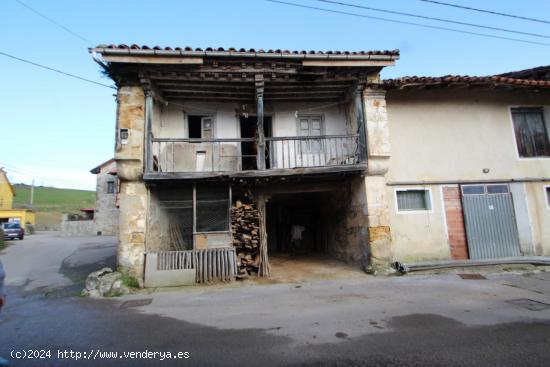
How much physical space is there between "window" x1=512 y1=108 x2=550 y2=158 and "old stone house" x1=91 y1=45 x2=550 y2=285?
56 mm

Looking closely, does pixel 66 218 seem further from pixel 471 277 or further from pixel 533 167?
pixel 533 167

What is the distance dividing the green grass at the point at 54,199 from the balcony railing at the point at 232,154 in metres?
45.7

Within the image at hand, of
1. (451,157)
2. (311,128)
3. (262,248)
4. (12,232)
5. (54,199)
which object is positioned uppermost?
(54,199)

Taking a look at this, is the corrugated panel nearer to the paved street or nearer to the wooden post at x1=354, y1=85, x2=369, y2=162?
the paved street

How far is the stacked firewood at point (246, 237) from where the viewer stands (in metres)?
8.17

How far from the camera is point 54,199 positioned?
5303 cm

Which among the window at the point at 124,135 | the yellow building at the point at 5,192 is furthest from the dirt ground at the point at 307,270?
the yellow building at the point at 5,192

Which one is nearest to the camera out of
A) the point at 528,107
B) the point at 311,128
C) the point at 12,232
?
the point at 528,107

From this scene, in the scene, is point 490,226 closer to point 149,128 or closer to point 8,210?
point 149,128

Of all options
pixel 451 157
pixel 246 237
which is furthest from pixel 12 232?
pixel 451 157

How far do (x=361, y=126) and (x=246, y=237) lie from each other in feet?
15.7

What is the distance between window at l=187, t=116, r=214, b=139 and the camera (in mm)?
9190

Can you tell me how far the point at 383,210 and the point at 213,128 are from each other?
19.4ft

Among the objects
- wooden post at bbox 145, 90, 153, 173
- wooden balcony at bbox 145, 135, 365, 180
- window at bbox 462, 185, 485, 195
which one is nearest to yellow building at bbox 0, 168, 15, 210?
wooden balcony at bbox 145, 135, 365, 180
